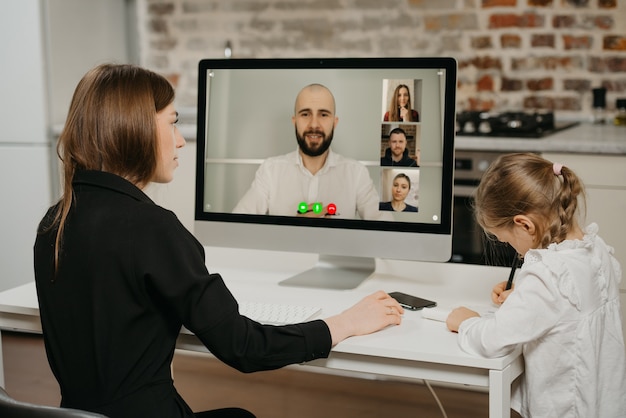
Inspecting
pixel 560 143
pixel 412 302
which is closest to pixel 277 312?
pixel 412 302

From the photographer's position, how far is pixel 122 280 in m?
1.30

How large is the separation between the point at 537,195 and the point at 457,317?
288mm

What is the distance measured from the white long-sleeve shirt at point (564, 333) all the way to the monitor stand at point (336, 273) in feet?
1.58

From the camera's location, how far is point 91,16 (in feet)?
12.5

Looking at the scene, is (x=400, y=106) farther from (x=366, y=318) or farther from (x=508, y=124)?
(x=508, y=124)

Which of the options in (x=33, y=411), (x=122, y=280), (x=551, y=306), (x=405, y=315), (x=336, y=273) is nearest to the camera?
(x=33, y=411)

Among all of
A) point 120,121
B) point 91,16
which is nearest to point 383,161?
point 120,121

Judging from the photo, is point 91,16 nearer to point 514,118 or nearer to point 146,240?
point 514,118

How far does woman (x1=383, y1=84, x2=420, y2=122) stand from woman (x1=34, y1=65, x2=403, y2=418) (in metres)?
0.63

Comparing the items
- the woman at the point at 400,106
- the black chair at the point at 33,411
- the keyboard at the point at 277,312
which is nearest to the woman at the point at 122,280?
the keyboard at the point at 277,312

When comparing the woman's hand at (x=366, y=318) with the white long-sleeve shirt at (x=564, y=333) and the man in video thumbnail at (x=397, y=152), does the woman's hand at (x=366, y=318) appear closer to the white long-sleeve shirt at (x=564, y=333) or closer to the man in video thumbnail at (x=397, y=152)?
the white long-sleeve shirt at (x=564, y=333)

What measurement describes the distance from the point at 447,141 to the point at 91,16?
8.33 feet

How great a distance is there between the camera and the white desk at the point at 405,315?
4.66 ft

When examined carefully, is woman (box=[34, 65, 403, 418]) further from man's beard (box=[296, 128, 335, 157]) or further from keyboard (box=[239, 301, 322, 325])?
man's beard (box=[296, 128, 335, 157])
